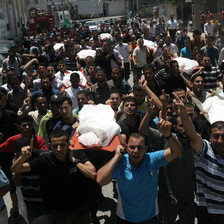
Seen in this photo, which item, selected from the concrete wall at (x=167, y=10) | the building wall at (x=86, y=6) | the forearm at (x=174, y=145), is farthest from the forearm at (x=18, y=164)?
the building wall at (x=86, y=6)

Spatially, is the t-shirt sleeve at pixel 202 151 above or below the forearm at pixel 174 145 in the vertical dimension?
below

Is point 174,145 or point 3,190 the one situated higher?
point 174,145

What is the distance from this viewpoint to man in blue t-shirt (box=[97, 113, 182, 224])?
349 cm

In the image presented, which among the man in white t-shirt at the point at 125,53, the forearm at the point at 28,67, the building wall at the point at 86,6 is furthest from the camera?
the building wall at the point at 86,6

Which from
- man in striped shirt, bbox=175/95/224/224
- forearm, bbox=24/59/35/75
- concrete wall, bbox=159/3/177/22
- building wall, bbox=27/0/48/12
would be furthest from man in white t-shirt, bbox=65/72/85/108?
building wall, bbox=27/0/48/12

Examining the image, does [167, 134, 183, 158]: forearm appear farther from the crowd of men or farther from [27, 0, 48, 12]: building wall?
[27, 0, 48, 12]: building wall

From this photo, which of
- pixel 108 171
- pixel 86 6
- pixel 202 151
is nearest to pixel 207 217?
pixel 202 151

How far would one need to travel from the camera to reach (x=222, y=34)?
36.4 feet

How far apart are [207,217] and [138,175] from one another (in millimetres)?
858

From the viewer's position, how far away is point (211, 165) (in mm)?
3508

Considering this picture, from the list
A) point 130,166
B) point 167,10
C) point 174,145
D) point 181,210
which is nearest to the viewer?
point 174,145

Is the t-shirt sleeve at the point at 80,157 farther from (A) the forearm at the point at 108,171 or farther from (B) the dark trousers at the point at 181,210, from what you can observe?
(B) the dark trousers at the point at 181,210

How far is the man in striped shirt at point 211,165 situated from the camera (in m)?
3.49

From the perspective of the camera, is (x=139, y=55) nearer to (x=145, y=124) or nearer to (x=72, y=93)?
(x=72, y=93)
